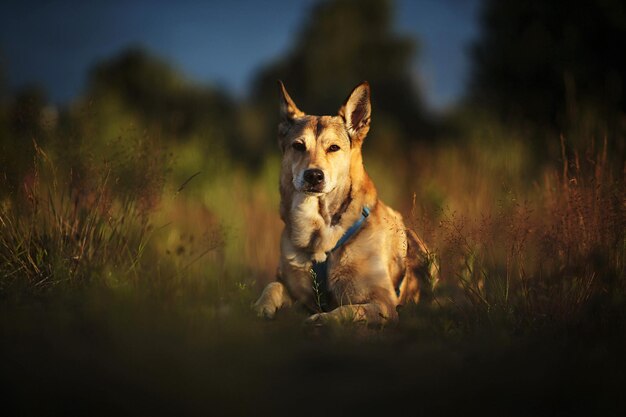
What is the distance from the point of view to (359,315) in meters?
4.08

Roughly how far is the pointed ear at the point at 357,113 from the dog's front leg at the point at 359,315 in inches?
59.9

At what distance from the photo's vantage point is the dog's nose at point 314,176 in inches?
172

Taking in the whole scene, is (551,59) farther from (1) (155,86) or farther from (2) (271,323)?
(1) (155,86)

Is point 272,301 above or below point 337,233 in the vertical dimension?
Answer: below

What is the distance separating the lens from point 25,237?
4523 millimetres

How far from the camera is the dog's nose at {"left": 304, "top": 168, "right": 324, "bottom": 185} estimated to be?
14.3ft

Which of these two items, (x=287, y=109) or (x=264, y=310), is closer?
(x=264, y=310)

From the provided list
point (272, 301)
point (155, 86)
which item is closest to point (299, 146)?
point (272, 301)

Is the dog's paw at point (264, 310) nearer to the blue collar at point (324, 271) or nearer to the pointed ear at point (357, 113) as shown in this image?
the blue collar at point (324, 271)

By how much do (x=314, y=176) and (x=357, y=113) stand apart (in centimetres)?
91

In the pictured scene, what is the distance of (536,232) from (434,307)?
1.01 metres

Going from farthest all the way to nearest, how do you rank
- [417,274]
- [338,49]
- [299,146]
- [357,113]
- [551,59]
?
[338,49] < [551,59] < [417,274] < [357,113] < [299,146]

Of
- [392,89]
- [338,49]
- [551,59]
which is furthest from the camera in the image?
[338,49]

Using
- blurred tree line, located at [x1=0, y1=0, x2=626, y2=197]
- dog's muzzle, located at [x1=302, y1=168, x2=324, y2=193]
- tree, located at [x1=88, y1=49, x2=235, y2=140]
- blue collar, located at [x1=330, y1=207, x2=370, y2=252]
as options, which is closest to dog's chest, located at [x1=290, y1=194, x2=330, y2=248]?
blue collar, located at [x1=330, y1=207, x2=370, y2=252]
